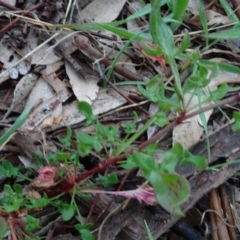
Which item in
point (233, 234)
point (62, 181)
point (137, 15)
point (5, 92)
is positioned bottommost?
point (233, 234)

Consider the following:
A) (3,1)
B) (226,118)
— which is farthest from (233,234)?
(3,1)

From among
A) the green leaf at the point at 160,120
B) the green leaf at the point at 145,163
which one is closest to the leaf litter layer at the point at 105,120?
the green leaf at the point at 160,120

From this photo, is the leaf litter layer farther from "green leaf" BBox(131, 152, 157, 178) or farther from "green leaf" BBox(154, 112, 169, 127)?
"green leaf" BBox(131, 152, 157, 178)

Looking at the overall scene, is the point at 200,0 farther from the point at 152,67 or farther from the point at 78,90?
the point at 78,90

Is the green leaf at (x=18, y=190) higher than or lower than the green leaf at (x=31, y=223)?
higher

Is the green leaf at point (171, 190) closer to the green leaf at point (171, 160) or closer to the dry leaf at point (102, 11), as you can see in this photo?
the green leaf at point (171, 160)

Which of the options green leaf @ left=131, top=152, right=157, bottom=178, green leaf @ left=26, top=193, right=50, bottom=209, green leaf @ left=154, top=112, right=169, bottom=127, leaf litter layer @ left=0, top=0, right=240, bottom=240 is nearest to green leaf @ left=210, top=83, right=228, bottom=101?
leaf litter layer @ left=0, top=0, right=240, bottom=240

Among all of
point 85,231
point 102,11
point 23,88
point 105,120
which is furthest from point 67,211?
point 102,11

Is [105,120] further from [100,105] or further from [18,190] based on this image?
[18,190]
